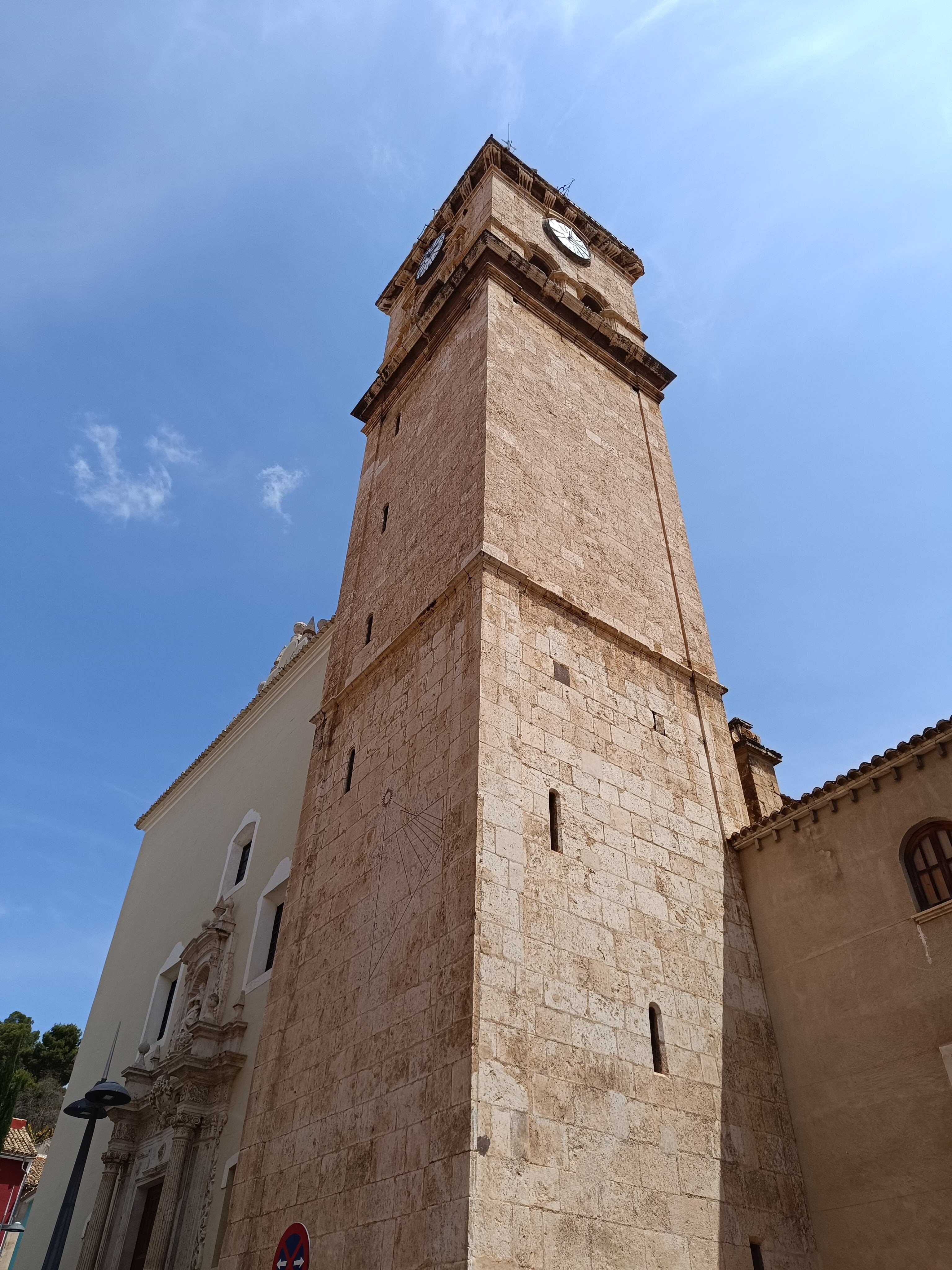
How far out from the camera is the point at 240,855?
18.4 m

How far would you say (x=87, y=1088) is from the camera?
68.7ft

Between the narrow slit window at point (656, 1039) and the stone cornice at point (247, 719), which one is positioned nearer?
the narrow slit window at point (656, 1039)

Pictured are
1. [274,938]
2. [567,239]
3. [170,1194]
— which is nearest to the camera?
[170,1194]

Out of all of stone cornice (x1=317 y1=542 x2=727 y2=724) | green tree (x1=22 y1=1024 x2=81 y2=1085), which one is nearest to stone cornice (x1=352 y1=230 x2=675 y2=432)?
stone cornice (x1=317 y1=542 x2=727 y2=724)

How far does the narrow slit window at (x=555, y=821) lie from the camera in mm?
10016

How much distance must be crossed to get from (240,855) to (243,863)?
0.33 metres

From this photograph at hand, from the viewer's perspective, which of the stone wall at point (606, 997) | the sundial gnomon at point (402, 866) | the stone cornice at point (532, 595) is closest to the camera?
the stone wall at point (606, 997)

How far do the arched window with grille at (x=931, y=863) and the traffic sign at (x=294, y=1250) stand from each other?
7.07 meters

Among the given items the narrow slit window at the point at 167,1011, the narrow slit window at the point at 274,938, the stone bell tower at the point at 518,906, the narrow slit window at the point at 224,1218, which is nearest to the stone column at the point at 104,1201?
the narrow slit window at the point at 167,1011

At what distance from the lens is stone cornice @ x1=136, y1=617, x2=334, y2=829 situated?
19.3 meters

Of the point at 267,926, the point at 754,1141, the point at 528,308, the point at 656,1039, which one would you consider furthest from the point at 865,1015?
the point at 528,308

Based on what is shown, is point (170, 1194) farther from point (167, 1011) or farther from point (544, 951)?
point (544, 951)

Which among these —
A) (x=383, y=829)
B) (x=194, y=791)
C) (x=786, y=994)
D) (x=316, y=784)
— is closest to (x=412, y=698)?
(x=383, y=829)

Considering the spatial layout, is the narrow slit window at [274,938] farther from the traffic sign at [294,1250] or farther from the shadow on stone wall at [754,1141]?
the shadow on stone wall at [754,1141]
